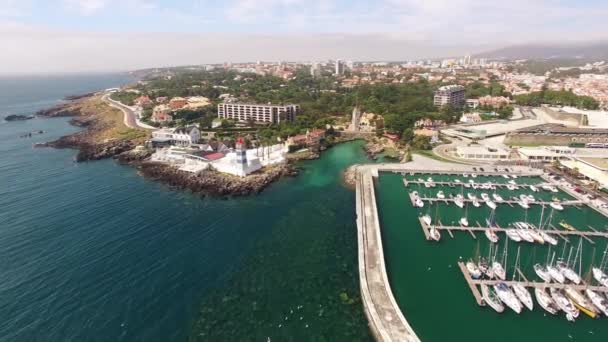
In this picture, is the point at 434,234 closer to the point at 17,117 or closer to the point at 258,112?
the point at 258,112

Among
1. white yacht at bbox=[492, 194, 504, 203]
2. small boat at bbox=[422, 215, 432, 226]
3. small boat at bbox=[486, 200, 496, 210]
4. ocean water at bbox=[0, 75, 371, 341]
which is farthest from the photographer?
white yacht at bbox=[492, 194, 504, 203]

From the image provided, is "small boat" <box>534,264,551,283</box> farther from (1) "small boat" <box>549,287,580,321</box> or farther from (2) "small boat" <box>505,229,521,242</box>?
(2) "small boat" <box>505,229,521,242</box>

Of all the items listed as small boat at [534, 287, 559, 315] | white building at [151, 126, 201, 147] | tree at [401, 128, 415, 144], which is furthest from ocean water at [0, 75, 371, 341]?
tree at [401, 128, 415, 144]

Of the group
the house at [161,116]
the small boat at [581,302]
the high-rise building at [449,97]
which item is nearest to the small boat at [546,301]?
the small boat at [581,302]

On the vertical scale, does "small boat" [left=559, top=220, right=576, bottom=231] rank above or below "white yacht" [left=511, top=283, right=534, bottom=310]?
above

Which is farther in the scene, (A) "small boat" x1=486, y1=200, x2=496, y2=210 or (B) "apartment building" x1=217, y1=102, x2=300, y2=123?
(B) "apartment building" x1=217, y1=102, x2=300, y2=123

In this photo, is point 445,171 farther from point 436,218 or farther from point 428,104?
point 428,104
